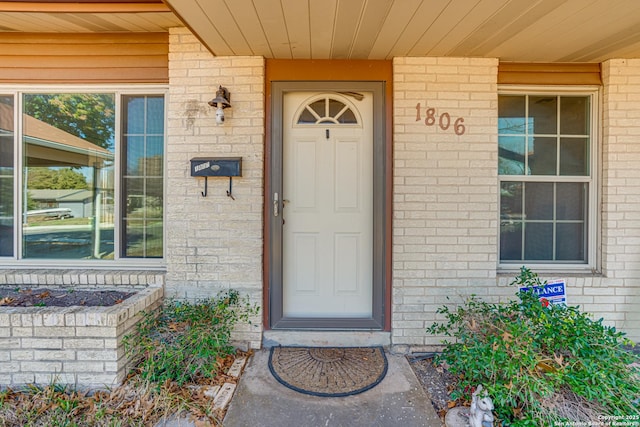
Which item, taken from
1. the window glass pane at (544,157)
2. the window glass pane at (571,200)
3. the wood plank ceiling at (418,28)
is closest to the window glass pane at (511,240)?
the window glass pane at (571,200)

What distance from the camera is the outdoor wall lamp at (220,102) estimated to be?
2512 millimetres

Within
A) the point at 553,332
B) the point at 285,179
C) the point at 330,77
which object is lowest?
the point at 553,332

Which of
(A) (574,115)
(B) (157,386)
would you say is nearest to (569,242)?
(A) (574,115)

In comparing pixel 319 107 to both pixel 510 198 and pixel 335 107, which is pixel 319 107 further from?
pixel 510 198

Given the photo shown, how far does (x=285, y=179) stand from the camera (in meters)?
2.77

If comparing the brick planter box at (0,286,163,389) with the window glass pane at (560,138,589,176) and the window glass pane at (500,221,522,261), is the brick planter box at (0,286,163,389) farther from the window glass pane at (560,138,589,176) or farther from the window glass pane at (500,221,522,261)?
the window glass pane at (560,138,589,176)

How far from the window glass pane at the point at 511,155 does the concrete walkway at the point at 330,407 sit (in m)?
2.01

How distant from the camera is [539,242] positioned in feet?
9.50

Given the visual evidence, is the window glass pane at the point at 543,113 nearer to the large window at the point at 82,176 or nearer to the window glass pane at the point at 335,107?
the window glass pane at the point at 335,107

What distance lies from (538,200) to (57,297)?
4.19m

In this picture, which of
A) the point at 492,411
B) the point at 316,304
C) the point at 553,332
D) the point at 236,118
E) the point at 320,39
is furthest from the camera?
the point at 316,304

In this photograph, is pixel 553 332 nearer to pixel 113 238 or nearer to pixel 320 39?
pixel 320 39

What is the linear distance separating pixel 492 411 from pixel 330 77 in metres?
2.64

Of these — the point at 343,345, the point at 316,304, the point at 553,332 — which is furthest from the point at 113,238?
the point at 553,332
